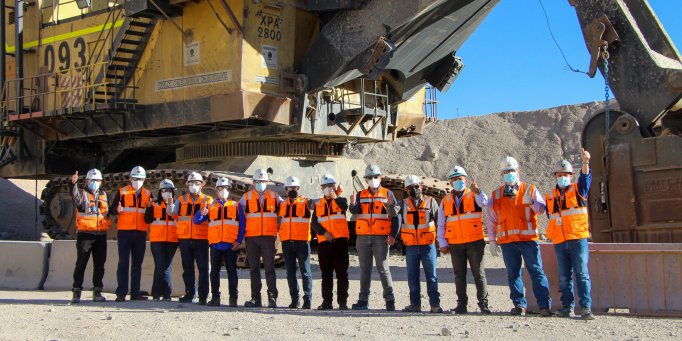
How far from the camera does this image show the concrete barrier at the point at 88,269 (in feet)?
42.1

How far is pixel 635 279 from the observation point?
9406mm

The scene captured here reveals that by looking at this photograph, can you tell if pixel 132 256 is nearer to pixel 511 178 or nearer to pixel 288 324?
pixel 288 324

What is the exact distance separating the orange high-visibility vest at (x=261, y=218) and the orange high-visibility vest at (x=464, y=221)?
2.44 meters

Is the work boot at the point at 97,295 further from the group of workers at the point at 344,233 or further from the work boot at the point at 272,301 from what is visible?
the work boot at the point at 272,301

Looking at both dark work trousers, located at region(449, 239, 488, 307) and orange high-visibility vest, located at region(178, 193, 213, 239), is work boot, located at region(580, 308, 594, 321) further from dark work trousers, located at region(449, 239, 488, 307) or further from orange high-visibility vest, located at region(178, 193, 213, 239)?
orange high-visibility vest, located at region(178, 193, 213, 239)

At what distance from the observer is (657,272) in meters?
9.27

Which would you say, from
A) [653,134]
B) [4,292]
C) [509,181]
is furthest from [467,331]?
[4,292]

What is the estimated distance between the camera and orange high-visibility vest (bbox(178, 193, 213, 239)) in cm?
1166

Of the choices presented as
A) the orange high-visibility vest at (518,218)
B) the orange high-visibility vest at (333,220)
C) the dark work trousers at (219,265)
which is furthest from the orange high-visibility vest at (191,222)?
the orange high-visibility vest at (518,218)

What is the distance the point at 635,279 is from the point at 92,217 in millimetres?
6832

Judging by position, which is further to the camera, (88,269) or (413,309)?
(88,269)

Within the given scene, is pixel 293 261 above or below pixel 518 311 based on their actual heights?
above

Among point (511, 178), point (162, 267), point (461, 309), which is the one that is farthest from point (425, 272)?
point (162, 267)

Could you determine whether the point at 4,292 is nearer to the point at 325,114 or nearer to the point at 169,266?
the point at 169,266
